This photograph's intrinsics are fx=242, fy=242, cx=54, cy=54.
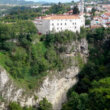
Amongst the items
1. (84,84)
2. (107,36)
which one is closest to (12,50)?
(84,84)

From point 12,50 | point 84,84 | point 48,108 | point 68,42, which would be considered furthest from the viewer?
point 68,42

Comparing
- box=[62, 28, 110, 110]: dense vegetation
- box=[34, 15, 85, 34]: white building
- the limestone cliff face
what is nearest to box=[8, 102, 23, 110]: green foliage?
the limestone cliff face

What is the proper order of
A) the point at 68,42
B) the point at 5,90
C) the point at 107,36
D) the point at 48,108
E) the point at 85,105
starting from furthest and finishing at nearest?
the point at 107,36 → the point at 68,42 → the point at 48,108 → the point at 5,90 → the point at 85,105

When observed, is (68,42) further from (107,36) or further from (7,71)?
(7,71)

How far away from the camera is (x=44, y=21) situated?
107 feet

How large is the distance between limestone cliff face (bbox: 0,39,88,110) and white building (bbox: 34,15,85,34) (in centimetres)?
235

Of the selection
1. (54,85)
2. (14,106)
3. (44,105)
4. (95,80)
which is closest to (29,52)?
(54,85)

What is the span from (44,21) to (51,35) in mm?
2927

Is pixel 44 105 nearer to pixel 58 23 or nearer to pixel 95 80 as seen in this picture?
pixel 95 80

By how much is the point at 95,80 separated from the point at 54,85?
192 inches

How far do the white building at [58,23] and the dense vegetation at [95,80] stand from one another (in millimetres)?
3160

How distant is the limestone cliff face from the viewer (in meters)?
24.6

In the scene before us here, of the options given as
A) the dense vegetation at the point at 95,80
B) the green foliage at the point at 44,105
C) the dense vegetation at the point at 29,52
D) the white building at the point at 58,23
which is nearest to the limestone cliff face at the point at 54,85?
the green foliage at the point at 44,105

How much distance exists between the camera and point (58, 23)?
32844 mm
